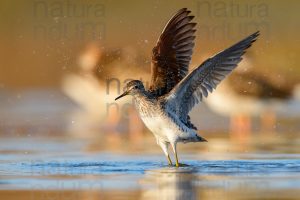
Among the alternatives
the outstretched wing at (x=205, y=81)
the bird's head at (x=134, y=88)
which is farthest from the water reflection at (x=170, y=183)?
the bird's head at (x=134, y=88)

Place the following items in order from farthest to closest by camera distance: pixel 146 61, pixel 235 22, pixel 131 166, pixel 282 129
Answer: pixel 235 22, pixel 146 61, pixel 282 129, pixel 131 166

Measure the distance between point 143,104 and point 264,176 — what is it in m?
2.09

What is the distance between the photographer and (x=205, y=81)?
11547 millimetres

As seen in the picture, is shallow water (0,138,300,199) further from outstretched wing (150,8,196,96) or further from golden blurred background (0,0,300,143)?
golden blurred background (0,0,300,143)

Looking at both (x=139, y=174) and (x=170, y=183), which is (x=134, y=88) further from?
(x=170, y=183)

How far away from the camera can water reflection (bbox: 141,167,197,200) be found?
8.77m

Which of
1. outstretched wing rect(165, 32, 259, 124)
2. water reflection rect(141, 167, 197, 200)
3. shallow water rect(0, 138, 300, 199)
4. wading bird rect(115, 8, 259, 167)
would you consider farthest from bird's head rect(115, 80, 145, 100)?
water reflection rect(141, 167, 197, 200)

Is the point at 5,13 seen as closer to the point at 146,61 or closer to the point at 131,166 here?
the point at 146,61

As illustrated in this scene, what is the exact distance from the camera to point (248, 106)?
736 inches

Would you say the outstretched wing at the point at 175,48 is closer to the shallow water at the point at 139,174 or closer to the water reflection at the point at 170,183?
the shallow water at the point at 139,174

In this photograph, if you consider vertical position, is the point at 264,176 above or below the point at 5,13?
below

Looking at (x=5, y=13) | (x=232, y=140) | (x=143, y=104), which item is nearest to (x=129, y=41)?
(x=5, y=13)

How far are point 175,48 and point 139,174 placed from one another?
8.25 feet

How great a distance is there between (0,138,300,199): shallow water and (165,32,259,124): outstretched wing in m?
0.67
